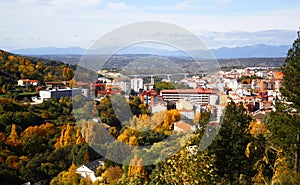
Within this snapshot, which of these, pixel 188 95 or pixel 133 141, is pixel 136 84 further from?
pixel 133 141

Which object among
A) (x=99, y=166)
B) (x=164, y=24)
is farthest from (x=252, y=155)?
(x=99, y=166)

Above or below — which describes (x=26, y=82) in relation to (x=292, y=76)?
below

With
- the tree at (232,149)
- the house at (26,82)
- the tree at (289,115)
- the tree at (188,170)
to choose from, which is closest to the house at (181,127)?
the tree at (232,149)

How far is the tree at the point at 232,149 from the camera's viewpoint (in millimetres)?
5645

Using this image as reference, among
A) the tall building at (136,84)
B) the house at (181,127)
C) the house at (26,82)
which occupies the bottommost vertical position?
the house at (181,127)

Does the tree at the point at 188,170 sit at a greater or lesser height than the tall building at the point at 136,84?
lesser

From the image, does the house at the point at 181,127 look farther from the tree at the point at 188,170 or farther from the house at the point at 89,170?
→ the tree at the point at 188,170

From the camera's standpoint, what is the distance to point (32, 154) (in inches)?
399

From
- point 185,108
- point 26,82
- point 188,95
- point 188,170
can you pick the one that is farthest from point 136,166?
point 26,82

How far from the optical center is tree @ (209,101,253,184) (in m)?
5.64

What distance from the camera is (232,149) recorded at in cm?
574

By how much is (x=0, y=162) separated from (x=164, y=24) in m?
5.62

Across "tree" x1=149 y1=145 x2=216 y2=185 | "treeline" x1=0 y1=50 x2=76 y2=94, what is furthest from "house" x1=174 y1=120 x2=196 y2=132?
"treeline" x1=0 y1=50 x2=76 y2=94

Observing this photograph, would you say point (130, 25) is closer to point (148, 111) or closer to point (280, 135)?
point (280, 135)
